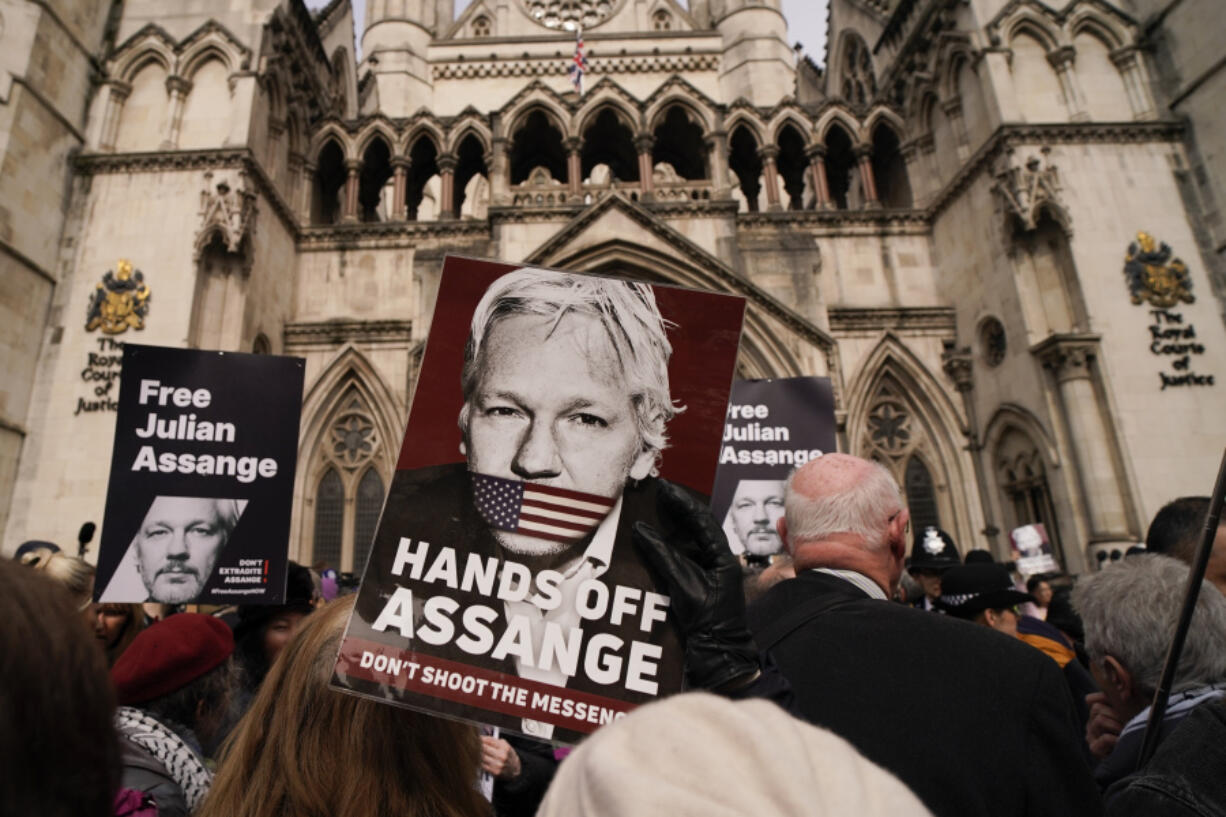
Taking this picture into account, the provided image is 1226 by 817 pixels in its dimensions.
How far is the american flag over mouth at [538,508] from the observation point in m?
1.98

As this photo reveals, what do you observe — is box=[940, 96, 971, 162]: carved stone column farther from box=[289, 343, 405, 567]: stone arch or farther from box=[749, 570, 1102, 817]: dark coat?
box=[749, 570, 1102, 817]: dark coat

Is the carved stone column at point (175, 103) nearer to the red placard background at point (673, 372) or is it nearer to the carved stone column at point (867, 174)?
the carved stone column at point (867, 174)

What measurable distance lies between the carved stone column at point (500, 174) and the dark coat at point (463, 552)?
661 inches

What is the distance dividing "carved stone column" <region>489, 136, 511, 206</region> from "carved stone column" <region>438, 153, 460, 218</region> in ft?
3.33

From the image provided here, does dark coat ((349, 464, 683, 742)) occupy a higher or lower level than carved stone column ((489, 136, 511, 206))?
lower

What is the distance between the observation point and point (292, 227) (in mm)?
17922

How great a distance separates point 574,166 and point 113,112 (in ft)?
33.8

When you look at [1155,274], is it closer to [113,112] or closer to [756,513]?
[756,513]

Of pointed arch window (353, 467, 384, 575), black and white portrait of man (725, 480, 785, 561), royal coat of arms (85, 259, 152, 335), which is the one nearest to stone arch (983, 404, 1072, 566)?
black and white portrait of man (725, 480, 785, 561)

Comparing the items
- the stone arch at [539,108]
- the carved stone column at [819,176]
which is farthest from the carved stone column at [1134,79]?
the stone arch at [539,108]

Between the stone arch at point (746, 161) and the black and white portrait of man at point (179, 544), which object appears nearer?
the black and white portrait of man at point (179, 544)

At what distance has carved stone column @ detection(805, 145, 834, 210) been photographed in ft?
61.5

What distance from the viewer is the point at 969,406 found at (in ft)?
54.9

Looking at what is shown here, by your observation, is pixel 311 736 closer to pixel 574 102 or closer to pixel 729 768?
pixel 729 768
